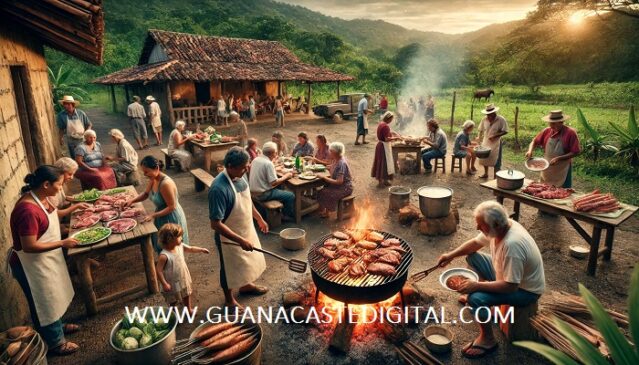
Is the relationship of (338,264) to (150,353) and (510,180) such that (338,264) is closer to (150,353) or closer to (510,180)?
(150,353)

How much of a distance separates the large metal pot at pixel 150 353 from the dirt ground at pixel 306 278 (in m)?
0.60

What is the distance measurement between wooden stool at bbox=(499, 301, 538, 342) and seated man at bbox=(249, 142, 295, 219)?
4.40 metres

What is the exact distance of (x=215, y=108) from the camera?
67.9 feet

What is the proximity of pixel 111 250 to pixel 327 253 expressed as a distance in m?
2.75

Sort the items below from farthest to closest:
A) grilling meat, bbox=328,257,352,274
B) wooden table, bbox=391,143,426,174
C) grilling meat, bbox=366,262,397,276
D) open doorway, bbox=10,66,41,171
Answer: wooden table, bbox=391,143,426,174, open doorway, bbox=10,66,41,171, grilling meat, bbox=328,257,352,274, grilling meat, bbox=366,262,397,276

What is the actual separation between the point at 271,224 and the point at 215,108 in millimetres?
15622

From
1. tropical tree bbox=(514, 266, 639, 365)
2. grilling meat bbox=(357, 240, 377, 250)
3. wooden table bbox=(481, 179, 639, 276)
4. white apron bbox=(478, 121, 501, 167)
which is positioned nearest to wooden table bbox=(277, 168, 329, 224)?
grilling meat bbox=(357, 240, 377, 250)

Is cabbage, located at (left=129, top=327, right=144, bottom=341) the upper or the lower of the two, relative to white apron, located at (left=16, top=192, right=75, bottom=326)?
lower

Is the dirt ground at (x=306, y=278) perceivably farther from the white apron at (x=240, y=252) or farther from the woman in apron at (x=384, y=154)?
the white apron at (x=240, y=252)

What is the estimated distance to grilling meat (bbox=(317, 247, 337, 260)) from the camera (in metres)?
4.40

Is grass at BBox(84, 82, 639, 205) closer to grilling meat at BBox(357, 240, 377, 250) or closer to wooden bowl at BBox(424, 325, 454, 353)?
wooden bowl at BBox(424, 325, 454, 353)

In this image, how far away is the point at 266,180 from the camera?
6.81m

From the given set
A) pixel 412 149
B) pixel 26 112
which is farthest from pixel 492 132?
pixel 26 112

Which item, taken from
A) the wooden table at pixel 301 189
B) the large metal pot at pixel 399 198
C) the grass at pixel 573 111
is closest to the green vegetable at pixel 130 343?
the wooden table at pixel 301 189
